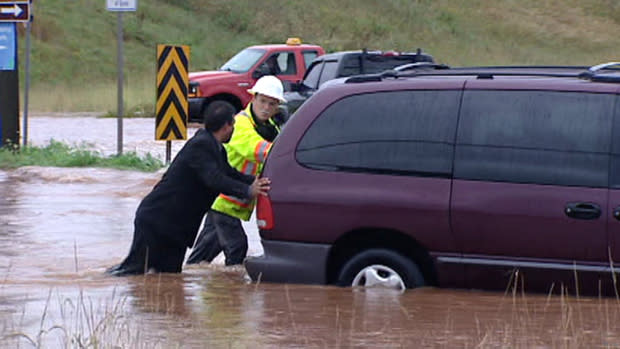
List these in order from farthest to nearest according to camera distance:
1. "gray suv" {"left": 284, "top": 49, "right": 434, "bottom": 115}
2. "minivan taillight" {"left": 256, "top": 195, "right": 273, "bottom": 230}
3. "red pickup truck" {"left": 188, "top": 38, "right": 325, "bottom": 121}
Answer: "red pickup truck" {"left": 188, "top": 38, "right": 325, "bottom": 121}, "gray suv" {"left": 284, "top": 49, "right": 434, "bottom": 115}, "minivan taillight" {"left": 256, "top": 195, "right": 273, "bottom": 230}

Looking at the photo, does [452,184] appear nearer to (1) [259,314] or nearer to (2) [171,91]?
(1) [259,314]

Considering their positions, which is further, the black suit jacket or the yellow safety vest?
the yellow safety vest

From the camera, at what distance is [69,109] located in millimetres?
35531

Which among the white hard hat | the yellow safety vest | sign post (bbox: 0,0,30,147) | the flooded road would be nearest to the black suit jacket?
the yellow safety vest

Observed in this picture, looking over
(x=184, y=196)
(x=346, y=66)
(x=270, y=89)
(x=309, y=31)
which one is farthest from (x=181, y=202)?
(x=309, y=31)

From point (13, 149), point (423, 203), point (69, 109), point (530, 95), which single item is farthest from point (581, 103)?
point (69, 109)

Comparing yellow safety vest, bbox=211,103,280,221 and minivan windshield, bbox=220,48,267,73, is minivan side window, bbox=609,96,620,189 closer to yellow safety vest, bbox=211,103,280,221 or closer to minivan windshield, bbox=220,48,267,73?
yellow safety vest, bbox=211,103,280,221

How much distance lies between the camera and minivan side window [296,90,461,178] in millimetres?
7691

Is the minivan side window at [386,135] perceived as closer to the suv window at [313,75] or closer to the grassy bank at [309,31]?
the suv window at [313,75]

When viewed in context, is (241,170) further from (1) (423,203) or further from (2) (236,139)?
(1) (423,203)

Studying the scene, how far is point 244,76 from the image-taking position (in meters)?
27.5

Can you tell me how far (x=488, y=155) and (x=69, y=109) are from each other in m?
29.0

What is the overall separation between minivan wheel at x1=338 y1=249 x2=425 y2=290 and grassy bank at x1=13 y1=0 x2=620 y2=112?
3105 cm

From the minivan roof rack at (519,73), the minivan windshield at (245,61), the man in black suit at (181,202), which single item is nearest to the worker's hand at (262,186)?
the minivan roof rack at (519,73)
